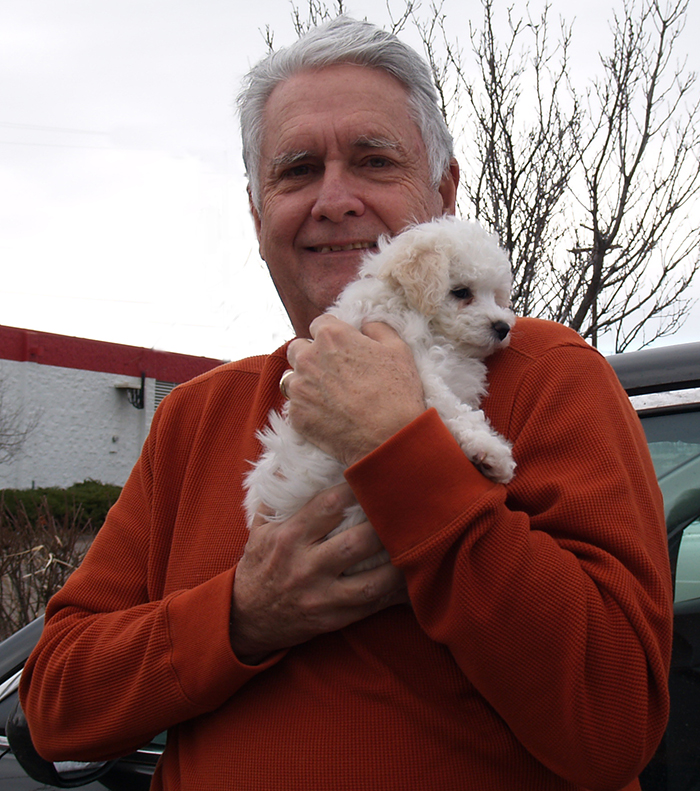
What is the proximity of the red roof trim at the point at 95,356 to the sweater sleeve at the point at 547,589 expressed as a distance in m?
20.8

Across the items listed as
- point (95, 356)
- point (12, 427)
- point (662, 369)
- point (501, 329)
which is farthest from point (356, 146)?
point (95, 356)

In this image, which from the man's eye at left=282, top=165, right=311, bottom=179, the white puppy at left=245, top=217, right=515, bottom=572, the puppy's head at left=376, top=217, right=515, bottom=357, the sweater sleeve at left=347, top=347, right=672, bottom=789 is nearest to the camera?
the sweater sleeve at left=347, top=347, right=672, bottom=789

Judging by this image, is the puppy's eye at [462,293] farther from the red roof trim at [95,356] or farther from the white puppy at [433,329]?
the red roof trim at [95,356]

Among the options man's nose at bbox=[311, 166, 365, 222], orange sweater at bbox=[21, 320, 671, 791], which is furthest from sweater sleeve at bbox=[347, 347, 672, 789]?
man's nose at bbox=[311, 166, 365, 222]

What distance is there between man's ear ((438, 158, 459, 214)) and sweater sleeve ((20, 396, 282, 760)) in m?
1.46

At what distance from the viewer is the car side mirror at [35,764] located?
77.7 inches

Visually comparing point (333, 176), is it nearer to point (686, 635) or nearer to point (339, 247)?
point (339, 247)

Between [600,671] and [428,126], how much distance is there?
5.54 feet

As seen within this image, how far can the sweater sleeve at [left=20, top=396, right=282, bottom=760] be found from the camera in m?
1.50

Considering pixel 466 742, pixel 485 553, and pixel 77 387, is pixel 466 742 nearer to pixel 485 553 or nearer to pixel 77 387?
pixel 485 553

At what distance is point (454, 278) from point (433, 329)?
8.3 inches

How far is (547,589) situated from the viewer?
4.01ft

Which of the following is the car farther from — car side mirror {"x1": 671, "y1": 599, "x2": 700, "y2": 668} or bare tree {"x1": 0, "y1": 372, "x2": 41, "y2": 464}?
bare tree {"x1": 0, "y1": 372, "x2": 41, "y2": 464}

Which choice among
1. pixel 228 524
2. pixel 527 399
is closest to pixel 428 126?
pixel 527 399
